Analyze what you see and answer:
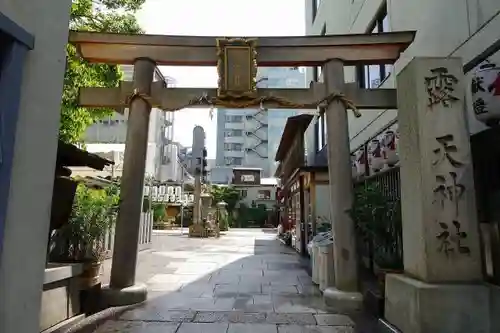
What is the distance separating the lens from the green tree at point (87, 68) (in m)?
8.43

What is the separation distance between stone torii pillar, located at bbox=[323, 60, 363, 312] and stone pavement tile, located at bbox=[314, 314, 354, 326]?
1.34 feet

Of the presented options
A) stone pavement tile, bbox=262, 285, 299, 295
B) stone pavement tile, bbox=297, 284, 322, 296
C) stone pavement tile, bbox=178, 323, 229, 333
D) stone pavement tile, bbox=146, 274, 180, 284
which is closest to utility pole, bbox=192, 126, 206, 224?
stone pavement tile, bbox=146, 274, 180, 284

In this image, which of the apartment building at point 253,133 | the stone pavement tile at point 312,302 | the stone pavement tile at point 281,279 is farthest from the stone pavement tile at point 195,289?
the apartment building at point 253,133

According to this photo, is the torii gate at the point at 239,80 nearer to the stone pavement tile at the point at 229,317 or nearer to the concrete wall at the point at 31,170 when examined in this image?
the stone pavement tile at the point at 229,317

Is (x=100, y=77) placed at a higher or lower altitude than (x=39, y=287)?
higher

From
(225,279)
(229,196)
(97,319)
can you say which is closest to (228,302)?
(97,319)

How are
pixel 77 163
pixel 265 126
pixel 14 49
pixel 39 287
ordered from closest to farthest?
pixel 14 49 → pixel 39 287 → pixel 77 163 → pixel 265 126

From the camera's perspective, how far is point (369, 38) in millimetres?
7340

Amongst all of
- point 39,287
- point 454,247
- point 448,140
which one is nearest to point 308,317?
point 454,247

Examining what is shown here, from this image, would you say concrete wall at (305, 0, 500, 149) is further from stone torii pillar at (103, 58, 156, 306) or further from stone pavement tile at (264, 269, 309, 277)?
stone torii pillar at (103, 58, 156, 306)

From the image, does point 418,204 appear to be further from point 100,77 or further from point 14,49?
point 100,77

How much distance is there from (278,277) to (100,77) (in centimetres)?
712

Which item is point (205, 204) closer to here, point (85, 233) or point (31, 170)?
point (85, 233)

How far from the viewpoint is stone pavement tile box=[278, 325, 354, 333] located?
5.03 metres
